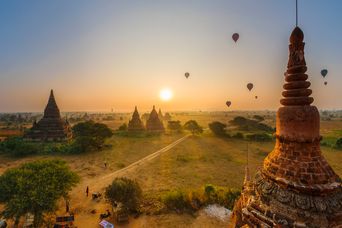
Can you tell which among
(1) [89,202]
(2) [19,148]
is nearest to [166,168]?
(1) [89,202]

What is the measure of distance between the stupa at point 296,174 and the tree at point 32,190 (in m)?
12.5

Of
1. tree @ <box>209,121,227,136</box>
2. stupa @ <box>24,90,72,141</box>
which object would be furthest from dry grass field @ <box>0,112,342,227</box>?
tree @ <box>209,121,227,136</box>

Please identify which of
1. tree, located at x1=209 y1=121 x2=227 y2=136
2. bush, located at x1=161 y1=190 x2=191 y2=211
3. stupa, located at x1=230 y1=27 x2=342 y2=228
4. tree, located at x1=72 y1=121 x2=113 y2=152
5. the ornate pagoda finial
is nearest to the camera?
stupa, located at x1=230 y1=27 x2=342 y2=228

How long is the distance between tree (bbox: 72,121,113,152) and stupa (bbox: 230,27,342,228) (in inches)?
1271

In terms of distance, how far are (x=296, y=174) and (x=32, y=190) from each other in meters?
14.0

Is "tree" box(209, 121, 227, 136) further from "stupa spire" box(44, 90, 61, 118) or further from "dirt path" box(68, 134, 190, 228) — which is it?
"stupa spire" box(44, 90, 61, 118)

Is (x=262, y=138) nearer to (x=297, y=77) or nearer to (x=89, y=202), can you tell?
(x=89, y=202)

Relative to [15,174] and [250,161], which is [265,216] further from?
[250,161]

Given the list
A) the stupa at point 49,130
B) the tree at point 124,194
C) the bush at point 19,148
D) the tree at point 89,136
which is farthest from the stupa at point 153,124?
the tree at point 124,194

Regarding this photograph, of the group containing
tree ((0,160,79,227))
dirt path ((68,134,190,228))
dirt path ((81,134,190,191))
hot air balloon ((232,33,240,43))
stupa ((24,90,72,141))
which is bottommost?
dirt path ((68,134,190,228))

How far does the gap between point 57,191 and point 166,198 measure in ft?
24.3

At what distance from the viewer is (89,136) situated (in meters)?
34.5

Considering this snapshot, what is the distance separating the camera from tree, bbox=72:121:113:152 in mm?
32688

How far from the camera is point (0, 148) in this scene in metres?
32.0
